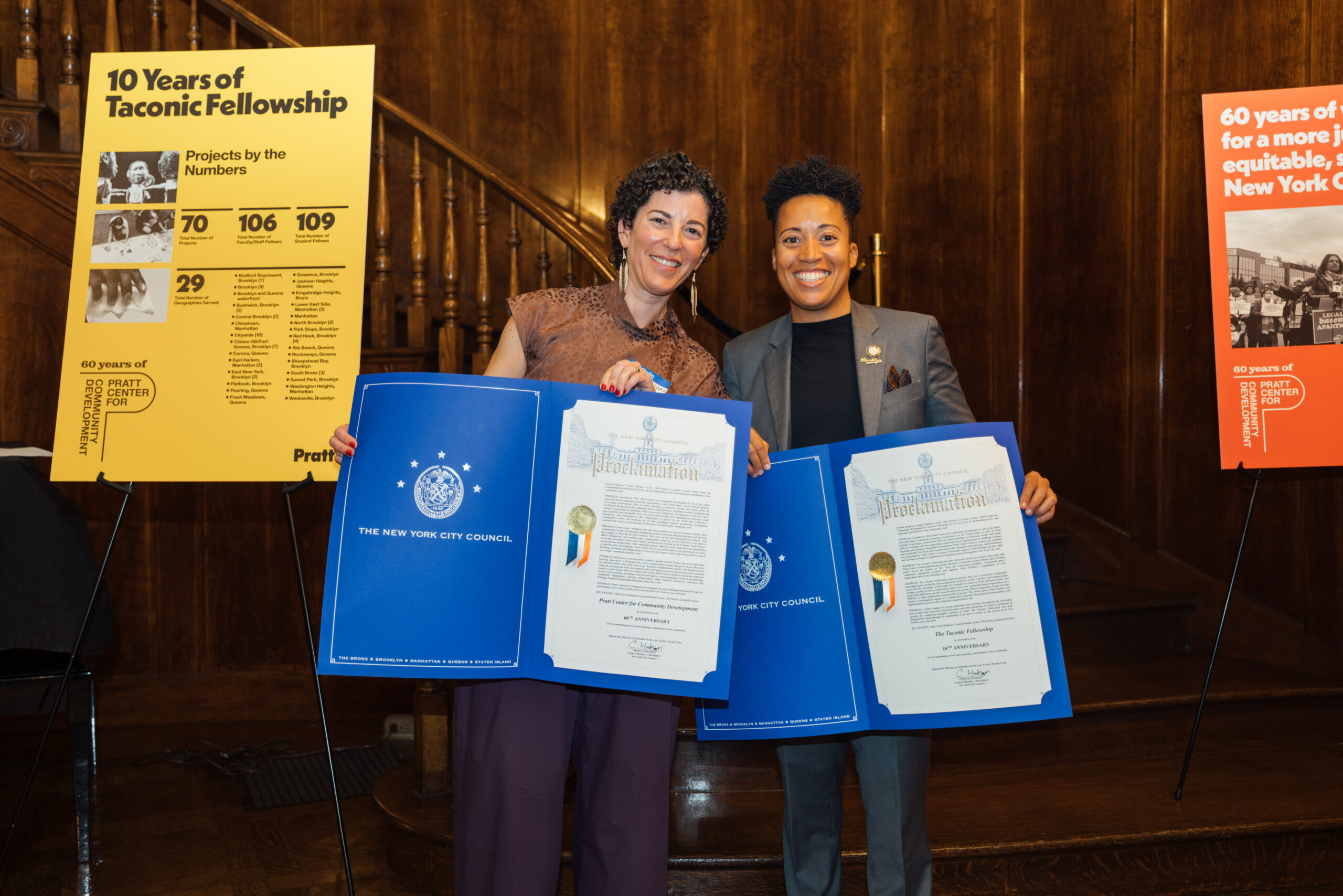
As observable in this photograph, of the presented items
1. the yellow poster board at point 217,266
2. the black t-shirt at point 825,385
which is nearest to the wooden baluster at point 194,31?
the yellow poster board at point 217,266

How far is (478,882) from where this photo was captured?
1402 millimetres

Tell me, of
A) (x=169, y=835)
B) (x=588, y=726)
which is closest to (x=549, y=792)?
(x=588, y=726)

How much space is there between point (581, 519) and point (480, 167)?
2.23 metres

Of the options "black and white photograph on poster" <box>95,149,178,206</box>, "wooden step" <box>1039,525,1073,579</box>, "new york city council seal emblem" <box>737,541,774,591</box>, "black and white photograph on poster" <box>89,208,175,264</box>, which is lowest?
"wooden step" <box>1039,525,1073,579</box>

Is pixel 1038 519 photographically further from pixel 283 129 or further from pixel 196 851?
pixel 196 851

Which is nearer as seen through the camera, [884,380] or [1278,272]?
[884,380]

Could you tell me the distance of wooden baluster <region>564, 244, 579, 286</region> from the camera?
3309 mm

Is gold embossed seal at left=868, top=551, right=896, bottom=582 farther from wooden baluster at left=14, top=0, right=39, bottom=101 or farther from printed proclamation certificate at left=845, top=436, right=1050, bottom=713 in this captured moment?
wooden baluster at left=14, top=0, right=39, bottom=101

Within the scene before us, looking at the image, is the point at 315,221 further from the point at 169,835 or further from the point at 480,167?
the point at 169,835

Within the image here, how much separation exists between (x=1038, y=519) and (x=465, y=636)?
97 cm

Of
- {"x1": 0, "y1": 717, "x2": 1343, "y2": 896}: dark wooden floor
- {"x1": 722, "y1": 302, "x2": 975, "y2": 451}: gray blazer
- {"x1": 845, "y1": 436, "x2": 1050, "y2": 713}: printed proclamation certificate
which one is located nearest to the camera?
{"x1": 845, "y1": 436, "x2": 1050, "y2": 713}: printed proclamation certificate

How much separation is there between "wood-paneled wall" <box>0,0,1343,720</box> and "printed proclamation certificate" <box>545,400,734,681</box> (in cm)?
247

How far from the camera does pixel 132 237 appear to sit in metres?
1.96

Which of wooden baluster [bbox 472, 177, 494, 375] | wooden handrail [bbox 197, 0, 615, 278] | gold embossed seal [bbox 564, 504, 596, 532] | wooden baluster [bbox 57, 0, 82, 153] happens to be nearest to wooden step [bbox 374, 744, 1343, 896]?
gold embossed seal [bbox 564, 504, 596, 532]
